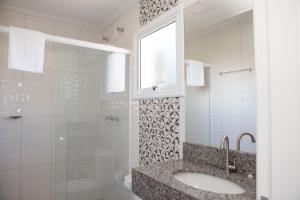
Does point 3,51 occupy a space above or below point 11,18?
below

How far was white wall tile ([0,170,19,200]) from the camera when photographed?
2.08 m

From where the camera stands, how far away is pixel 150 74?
195 cm

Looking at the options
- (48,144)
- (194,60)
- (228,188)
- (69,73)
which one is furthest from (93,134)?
(228,188)

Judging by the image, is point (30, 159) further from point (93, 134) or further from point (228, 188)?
point (228, 188)

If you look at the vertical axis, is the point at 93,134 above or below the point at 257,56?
below

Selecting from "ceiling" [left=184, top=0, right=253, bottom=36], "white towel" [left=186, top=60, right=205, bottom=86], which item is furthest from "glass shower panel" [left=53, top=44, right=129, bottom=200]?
"ceiling" [left=184, top=0, right=253, bottom=36]

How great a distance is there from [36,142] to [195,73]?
6.27 feet

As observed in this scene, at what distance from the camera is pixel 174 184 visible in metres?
0.94

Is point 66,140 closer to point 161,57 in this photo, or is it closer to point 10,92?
point 10,92

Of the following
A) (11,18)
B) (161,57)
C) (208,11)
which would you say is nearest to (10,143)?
(11,18)

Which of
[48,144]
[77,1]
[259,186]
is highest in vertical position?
[77,1]

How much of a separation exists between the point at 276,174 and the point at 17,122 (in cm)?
240

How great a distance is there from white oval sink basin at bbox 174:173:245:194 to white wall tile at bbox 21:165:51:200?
5.76 feet

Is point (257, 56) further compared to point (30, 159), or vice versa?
point (30, 159)
